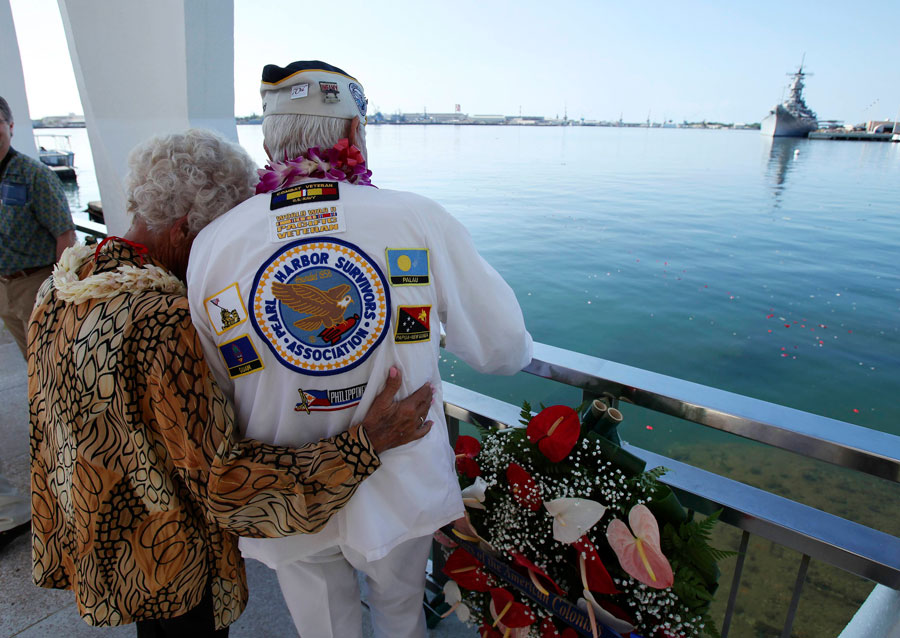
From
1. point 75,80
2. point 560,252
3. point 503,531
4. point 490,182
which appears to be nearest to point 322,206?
point 503,531

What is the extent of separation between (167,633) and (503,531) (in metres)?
0.91

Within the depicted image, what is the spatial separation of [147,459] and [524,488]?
30.5 inches

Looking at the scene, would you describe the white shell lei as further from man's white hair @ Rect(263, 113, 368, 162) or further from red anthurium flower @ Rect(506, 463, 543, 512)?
red anthurium flower @ Rect(506, 463, 543, 512)

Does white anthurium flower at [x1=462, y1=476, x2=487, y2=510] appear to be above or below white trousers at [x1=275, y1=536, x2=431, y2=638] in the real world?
above

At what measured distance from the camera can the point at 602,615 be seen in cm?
102

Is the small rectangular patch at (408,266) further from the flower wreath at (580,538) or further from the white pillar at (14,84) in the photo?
the white pillar at (14,84)

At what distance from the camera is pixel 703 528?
3.26ft

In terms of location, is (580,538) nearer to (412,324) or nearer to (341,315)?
(412,324)

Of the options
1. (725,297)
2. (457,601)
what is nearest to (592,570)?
(457,601)

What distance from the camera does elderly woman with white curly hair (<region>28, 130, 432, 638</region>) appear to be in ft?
3.25

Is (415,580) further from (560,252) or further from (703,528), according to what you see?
(560,252)

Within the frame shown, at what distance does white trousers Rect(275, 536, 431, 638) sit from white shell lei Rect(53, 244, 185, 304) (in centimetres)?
70

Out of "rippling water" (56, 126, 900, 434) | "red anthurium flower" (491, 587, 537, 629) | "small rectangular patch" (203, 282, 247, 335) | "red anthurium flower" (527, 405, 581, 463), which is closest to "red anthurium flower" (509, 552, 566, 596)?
"red anthurium flower" (491, 587, 537, 629)

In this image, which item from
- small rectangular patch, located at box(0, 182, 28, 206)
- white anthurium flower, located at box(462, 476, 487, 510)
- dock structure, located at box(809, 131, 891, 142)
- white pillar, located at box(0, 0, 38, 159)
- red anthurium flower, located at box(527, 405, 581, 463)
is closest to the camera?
red anthurium flower, located at box(527, 405, 581, 463)
